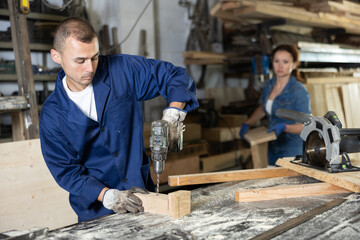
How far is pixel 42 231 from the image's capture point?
153cm

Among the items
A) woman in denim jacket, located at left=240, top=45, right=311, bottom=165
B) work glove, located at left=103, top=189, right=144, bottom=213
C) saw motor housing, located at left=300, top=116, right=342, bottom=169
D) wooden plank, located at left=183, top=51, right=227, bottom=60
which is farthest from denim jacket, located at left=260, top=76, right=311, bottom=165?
work glove, located at left=103, top=189, right=144, bottom=213

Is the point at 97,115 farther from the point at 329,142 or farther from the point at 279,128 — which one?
the point at 279,128

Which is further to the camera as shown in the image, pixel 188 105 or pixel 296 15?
pixel 296 15

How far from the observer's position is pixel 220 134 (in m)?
4.71

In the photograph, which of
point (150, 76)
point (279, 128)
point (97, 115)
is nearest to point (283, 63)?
point (279, 128)

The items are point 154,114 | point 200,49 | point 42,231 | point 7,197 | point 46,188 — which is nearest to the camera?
point 42,231

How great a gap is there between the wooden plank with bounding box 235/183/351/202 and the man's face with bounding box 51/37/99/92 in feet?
3.12

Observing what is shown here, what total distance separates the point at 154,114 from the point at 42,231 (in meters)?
3.67

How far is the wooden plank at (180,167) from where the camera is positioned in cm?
405

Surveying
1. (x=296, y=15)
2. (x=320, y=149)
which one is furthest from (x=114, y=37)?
(x=320, y=149)

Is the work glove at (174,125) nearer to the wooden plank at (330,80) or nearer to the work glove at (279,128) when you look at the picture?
the work glove at (279,128)

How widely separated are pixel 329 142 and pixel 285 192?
1.16 ft

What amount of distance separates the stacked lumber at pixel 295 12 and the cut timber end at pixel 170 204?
2.99 m

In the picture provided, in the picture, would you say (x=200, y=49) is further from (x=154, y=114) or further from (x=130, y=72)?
(x=130, y=72)
